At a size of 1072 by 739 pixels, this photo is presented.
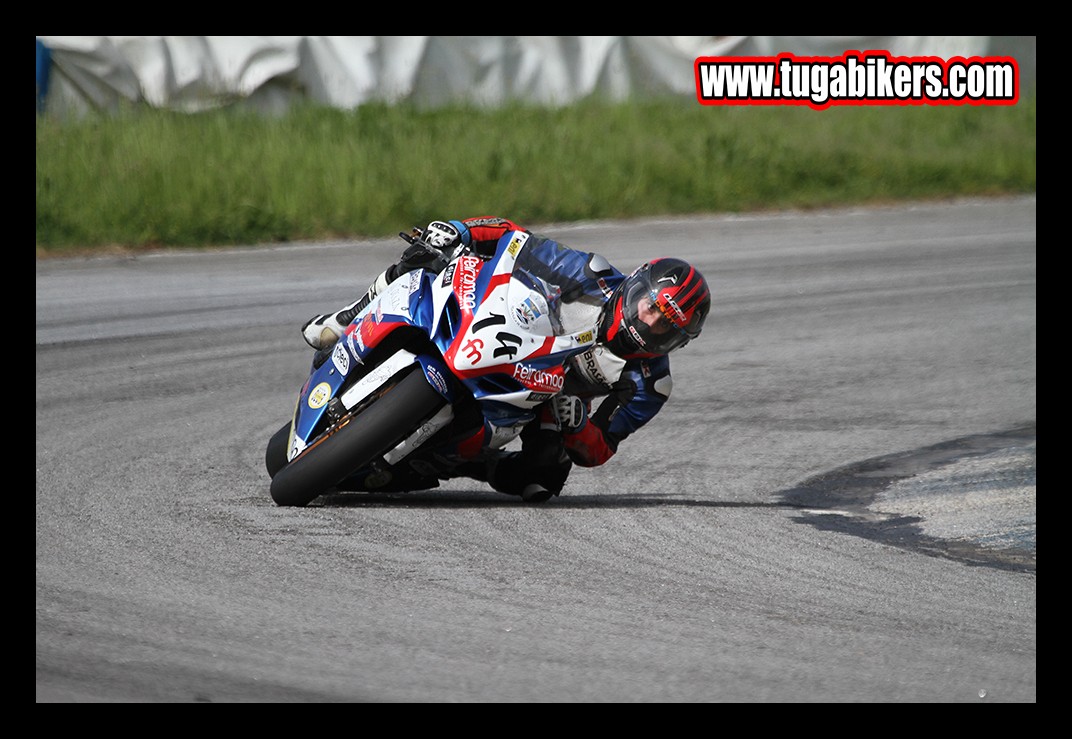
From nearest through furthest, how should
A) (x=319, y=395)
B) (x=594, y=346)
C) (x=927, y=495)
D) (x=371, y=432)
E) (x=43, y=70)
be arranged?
(x=371, y=432), (x=319, y=395), (x=594, y=346), (x=927, y=495), (x=43, y=70)

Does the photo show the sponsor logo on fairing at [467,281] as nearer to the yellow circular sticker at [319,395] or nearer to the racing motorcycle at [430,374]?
the racing motorcycle at [430,374]

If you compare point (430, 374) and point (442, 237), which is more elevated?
point (442, 237)

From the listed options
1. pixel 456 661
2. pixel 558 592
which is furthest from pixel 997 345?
pixel 456 661

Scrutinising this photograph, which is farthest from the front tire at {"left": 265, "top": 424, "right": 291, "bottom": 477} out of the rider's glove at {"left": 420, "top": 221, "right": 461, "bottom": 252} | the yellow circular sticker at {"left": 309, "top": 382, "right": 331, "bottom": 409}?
the rider's glove at {"left": 420, "top": 221, "right": 461, "bottom": 252}

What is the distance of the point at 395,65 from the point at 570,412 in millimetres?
12506

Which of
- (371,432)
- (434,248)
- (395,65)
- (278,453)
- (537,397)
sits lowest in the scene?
(278,453)

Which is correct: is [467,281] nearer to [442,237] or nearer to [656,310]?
[442,237]

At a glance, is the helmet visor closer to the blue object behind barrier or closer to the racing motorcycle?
the racing motorcycle

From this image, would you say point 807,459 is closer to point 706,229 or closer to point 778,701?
point 778,701

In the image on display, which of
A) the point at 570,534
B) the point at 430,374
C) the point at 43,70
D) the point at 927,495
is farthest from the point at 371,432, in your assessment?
the point at 43,70

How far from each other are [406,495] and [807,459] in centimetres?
282

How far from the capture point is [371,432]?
5.96 metres

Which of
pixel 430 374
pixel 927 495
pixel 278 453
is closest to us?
pixel 430 374

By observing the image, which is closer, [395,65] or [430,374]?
[430,374]
